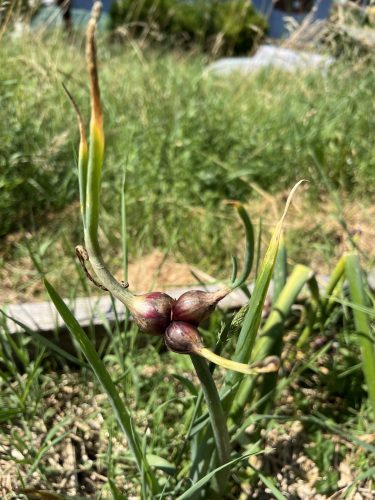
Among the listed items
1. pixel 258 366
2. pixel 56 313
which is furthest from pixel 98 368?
pixel 56 313

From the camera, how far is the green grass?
1.87 meters

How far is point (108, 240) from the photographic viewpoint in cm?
185

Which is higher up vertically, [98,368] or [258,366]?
[258,366]

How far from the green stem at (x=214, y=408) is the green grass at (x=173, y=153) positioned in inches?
39.6

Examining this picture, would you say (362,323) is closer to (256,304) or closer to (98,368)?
(256,304)

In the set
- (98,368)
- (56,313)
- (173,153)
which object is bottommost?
(56,313)

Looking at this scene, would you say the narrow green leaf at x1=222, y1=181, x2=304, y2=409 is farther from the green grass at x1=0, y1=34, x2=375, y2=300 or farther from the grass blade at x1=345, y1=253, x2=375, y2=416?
the green grass at x1=0, y1=34, x2=375, y2=300

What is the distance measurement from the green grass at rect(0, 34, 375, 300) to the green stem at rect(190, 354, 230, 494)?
1006 millimetres

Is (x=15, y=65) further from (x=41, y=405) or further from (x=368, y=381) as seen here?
(x=368, y=381)

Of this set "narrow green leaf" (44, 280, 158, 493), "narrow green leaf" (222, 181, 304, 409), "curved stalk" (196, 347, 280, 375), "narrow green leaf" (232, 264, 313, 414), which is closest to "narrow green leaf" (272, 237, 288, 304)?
"narrow green leaf" (232, 264, 313, 414)

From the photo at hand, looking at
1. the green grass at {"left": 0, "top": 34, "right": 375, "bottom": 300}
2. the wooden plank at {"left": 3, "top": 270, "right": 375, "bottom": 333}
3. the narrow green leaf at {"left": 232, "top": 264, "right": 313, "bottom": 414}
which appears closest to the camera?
the narrow green leaf at {"left": 232, "top": 264, "right": 313, "bottom": 414}

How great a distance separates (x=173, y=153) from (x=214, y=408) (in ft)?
5.22

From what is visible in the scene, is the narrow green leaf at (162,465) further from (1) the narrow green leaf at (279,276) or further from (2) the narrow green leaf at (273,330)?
(1) the narrow green leaf at (279,276)

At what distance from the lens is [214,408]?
0.69 meters
